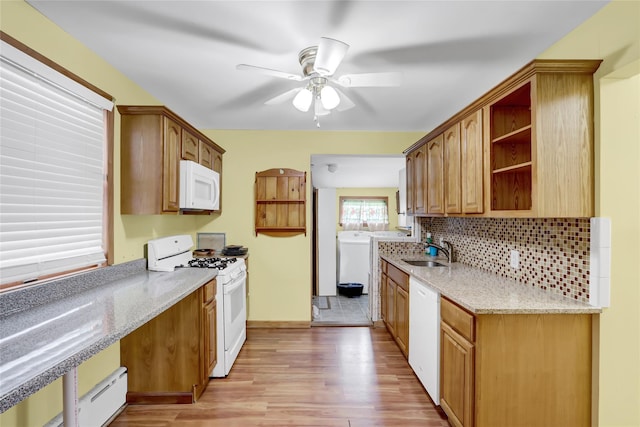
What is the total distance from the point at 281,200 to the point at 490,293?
7.97 ft

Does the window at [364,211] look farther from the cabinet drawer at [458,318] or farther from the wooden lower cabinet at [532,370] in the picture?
the wooden lower cabinet at [532,370]

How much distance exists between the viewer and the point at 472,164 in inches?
85.6

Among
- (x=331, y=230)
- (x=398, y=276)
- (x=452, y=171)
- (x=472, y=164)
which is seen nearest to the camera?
(x=472, y=164)

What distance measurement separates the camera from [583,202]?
61.7 inches

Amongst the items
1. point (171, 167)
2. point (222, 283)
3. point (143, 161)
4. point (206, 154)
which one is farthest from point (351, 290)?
point (143, 161)

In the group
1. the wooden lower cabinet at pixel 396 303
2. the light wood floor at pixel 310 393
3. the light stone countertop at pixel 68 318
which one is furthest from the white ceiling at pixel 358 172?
the light stone countertop at pixel 68 318

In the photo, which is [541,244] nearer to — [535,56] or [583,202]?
[583,202]

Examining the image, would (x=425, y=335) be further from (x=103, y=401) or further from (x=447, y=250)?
(x=103, y=401)

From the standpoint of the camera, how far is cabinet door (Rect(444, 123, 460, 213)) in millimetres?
2379

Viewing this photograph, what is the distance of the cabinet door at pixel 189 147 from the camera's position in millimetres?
2539

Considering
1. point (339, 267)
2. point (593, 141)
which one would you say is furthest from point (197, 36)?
point (339, 267)

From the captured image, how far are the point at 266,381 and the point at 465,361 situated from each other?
5.25ft

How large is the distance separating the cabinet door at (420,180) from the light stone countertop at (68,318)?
2.24 metres

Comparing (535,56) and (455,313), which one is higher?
(535,56)
